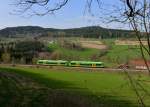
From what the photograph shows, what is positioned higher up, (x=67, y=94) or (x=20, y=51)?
(x=67, y=94)

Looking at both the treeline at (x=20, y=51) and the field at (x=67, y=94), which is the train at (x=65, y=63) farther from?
the field at (x=67, y=94)

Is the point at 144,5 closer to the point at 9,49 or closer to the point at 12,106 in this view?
the point at 12,106

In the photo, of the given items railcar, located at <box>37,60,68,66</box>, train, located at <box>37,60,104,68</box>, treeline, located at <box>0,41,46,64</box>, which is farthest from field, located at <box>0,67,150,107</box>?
treeline, located at <box>0,41,46,64</box>

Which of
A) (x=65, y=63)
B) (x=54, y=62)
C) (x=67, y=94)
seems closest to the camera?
(x=67, y=94)

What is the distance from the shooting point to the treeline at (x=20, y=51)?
75.9 m

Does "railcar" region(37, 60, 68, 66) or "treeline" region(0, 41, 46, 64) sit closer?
"treeline" region(0, 41, 46, 64)

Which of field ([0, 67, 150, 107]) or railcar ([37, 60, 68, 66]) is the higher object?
field ([0, 67, 150, 107])

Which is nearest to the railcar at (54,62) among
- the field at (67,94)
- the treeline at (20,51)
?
the treeline at (20,51)

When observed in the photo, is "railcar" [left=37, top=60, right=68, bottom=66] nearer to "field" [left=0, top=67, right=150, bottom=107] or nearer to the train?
the train

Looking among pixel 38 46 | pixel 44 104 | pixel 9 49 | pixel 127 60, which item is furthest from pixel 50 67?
pixel 127 60

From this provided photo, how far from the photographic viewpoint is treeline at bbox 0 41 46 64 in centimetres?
7594

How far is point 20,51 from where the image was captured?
76375 mm

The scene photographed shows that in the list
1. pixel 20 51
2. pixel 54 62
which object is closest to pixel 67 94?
pixel 20 51

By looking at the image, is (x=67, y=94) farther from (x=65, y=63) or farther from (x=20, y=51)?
(x=65, y=63)
